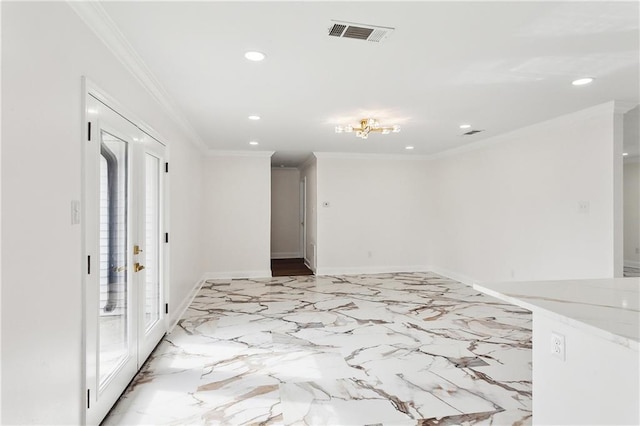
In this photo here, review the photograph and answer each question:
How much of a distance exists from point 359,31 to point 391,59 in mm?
513

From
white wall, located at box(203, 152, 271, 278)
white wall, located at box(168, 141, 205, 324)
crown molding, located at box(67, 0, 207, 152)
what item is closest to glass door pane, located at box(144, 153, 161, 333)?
white wall, located at box(168, 141, 205, 324)

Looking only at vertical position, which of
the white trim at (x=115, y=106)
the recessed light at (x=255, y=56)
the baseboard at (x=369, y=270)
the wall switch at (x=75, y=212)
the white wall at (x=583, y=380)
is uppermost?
the recessed light at (x=255, y=56)

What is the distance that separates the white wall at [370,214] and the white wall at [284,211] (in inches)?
109

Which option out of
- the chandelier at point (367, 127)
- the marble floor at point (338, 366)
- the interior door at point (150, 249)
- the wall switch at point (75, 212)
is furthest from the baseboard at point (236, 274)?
the wall switch at point (75, 212)

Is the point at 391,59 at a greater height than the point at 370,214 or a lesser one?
greater

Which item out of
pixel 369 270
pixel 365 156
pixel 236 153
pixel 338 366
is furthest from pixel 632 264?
pixel 236 153

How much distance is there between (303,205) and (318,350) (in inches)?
239

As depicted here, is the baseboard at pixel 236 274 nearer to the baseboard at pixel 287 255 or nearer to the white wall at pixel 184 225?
the white wall at pixel 184 225

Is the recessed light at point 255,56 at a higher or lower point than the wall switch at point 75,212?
higher

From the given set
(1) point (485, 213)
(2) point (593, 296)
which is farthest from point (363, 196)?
(2) point (593, 296)

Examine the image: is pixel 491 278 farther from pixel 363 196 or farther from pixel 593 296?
pixel 593 296

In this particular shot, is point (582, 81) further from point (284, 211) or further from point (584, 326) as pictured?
point (284, 211)

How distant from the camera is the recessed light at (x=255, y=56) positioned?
254cm

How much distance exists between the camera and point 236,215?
6.79 meters
